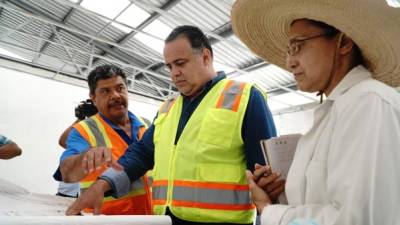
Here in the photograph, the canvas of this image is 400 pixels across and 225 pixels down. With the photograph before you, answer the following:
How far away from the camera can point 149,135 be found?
170cm

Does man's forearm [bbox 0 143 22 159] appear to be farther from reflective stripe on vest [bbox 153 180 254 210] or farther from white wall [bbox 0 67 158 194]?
white wall [bbox 0 67 158 194]

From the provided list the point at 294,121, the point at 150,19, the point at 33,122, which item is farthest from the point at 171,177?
the point at 294,121

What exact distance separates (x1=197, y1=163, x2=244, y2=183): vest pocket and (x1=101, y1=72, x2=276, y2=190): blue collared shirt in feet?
0.23

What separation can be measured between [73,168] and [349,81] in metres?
1.31

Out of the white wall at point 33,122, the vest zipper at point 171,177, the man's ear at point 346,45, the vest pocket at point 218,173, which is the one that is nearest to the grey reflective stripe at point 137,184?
the vest zipper at point 171,177

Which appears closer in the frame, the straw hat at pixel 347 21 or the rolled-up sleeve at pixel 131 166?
the straw hat at pixel 347 21

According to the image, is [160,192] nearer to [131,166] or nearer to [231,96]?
[131,166]

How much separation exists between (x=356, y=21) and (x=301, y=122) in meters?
8.16

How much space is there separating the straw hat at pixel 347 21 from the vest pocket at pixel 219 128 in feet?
1.19

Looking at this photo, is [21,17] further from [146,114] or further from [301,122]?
[301,122]

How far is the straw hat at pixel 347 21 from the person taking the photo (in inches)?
37.3

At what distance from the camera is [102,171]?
1.79m

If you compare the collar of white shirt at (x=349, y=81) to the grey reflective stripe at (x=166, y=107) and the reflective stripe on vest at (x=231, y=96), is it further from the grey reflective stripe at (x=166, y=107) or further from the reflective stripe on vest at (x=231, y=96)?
the grey reflective stripe at (x=166, y=107)

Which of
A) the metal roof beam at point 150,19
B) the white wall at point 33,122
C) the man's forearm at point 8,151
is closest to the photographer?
the man's forearm at point 8,151
